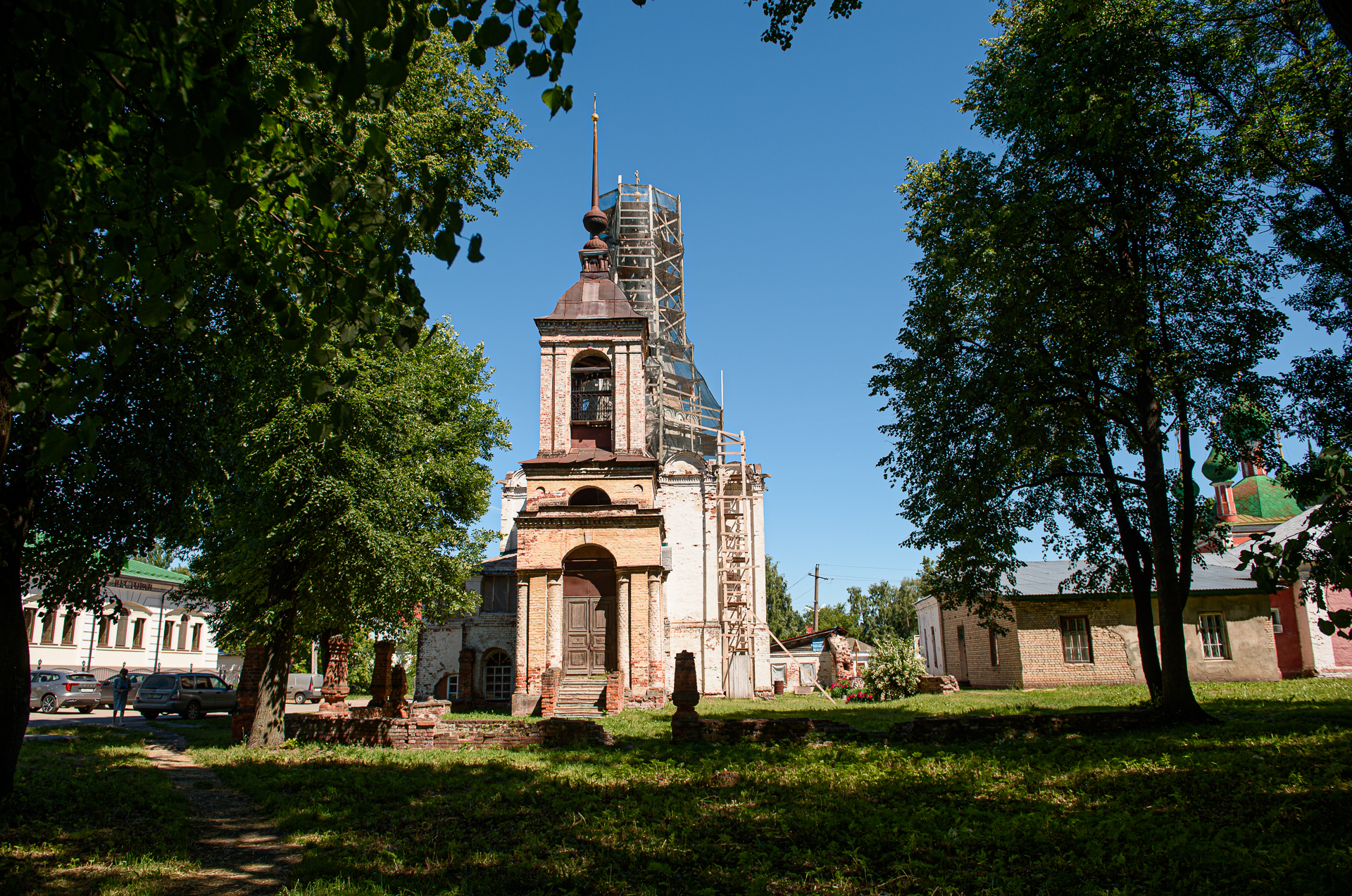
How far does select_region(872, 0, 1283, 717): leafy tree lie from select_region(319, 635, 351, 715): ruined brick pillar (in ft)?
46.0

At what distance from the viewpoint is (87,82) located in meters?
3.95

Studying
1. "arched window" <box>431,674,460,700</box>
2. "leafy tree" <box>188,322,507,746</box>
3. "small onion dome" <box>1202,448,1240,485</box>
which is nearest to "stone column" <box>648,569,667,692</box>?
"leafy tree" <box>188,322,507,746</box>

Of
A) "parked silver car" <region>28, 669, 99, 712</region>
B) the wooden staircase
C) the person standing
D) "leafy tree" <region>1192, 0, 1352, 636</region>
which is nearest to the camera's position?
"leafy tree" <region>1192, 0, 1352, 636</region>

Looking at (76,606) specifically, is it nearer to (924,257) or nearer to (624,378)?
(924,257)

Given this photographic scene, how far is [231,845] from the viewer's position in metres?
7.15

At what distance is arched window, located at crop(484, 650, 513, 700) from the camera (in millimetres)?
29219

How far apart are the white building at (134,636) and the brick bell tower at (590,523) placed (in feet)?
56.3

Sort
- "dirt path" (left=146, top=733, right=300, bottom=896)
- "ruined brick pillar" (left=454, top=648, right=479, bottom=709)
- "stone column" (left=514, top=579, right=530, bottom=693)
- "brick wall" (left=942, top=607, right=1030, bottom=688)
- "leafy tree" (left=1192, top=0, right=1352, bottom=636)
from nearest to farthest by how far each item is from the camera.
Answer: "dirt path" (left=146, top=733, right=300, bottom=896) < "leafy tree" (left=1192, top=0, right=1352, bottom=636) < "stone column" (left=514, top=579, right=530, bottom=693) < "brick wall" (left=942, top=607, right=1030, bottom=688) < "ruined brick pillar" (left=454, top=648, right=479, bottom=709)

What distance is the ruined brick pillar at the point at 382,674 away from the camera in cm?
1964

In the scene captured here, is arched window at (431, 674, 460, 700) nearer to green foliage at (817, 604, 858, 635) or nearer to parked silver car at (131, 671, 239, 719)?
parked silver car at (131, 671, 239, 719)

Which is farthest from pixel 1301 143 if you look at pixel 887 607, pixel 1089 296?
pixel 887 607

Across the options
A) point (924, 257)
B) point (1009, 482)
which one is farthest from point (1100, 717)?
point (924, 257)

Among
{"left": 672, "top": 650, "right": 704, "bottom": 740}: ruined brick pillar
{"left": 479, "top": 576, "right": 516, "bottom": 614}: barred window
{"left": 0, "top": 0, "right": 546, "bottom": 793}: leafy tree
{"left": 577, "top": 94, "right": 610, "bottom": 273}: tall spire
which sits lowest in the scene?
{"left": 672, "top": 650, "right": 704, "bottom": 740}: ruined brick pillar

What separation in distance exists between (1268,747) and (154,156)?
12994mm
